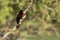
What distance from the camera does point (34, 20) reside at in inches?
248

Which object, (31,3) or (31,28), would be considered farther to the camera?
(31,28)

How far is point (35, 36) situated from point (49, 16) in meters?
1.99

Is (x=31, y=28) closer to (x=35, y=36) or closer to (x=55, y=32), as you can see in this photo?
(x=35, y=36)

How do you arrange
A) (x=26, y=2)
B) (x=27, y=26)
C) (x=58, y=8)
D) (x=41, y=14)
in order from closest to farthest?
(x=26, y=2), (x=58, y=8), (x=41, y=14), (x=27, y=26)

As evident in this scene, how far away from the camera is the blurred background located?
4.87 meters

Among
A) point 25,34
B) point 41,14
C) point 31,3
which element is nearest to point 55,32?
point 41,14

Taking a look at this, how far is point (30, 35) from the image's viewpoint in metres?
6.96

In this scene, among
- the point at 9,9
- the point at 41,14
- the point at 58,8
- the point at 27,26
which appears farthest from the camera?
the point at 27,26

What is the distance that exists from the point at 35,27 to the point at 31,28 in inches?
6.2

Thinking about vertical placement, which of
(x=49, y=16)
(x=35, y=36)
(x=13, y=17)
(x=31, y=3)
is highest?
(x=31, y=3)

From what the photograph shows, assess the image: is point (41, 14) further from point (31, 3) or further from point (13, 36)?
point (31, 3)

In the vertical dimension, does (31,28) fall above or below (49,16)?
below

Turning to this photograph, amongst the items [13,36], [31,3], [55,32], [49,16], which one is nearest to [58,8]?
[49,16]

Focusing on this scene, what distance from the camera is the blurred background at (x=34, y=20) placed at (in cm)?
487
